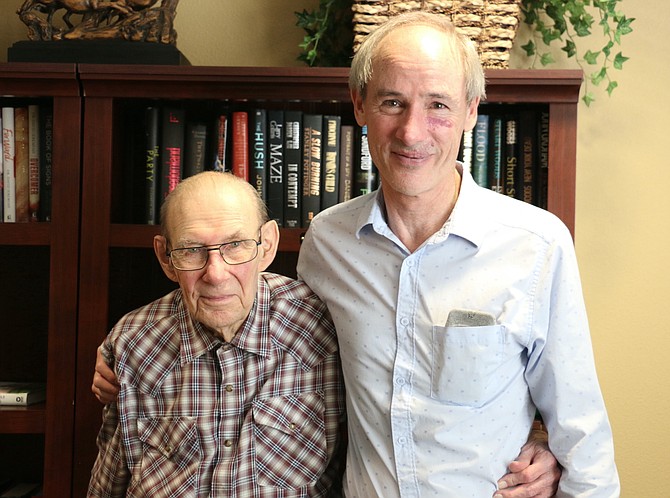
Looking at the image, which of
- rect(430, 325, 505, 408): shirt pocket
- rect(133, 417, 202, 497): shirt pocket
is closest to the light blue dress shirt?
rect(430, 325, 505, 408): shirt pocket

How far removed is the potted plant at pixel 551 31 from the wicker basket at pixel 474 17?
214 mm

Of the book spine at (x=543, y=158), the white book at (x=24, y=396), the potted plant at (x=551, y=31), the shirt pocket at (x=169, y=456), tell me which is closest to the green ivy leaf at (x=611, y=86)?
the potted plant at (x=551, y=31)

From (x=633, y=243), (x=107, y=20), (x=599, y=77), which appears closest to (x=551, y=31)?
(x=599, y=77)

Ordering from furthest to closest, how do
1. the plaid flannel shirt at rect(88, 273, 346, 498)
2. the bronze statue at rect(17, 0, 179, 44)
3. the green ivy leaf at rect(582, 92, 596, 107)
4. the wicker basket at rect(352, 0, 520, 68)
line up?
the green ivy leaf at rect(582, 92, 596, 107) < the bronze statue at rect(17, 0, 179, 44) < the wicker basket at rect(352, 0, 520, 68) < the plaid flannel shirt at rect(88, 273, 346, 498)

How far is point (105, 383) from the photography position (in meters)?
1.68

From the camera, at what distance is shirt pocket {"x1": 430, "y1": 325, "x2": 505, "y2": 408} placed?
1479 mm

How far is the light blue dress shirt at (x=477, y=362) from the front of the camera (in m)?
1.49

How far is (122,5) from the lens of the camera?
204cm

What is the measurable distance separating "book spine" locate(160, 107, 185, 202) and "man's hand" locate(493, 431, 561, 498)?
3.48 feet

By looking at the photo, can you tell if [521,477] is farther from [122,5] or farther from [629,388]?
[122,5]

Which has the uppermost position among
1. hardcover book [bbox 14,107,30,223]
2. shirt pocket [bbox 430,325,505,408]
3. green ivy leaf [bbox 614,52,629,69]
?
green ivy leaf [bbox 614,52,629,69]

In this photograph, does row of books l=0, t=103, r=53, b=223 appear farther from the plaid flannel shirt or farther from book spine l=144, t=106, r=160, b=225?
the plaid flannel shirt

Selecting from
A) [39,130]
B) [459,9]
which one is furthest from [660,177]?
[39,130]

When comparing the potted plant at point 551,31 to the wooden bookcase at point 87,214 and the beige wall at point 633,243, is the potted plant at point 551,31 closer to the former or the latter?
the beige wall at point 633,243
